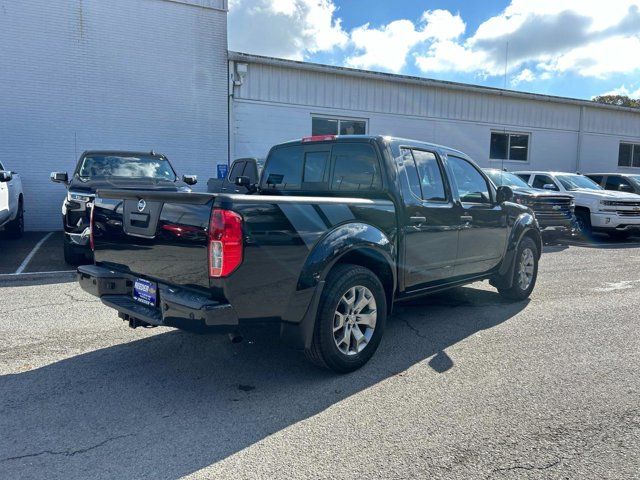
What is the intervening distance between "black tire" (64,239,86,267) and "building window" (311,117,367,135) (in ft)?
28.3

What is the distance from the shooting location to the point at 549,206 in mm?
11578

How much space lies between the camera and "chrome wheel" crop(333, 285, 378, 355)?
3.94m

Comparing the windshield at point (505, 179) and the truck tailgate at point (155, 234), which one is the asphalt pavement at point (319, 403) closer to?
the truck tailgate at point (155, 234)

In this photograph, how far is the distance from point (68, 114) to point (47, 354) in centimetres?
1043

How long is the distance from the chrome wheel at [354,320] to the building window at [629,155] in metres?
22.6

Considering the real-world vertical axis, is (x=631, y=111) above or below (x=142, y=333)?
above

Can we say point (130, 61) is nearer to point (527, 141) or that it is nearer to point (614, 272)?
point (614, 272)

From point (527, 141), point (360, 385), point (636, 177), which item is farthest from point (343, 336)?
point (527, 141)

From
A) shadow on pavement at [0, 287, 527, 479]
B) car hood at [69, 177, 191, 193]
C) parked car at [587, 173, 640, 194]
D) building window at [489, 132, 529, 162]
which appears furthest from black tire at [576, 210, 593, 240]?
car hood at [69, 177, 191, 193]

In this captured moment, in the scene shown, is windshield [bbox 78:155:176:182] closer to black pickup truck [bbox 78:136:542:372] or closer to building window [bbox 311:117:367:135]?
black pickup truck [bbox 78:136:542:372]

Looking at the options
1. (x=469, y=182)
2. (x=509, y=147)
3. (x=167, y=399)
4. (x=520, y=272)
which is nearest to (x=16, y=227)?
(x=167, y=399)

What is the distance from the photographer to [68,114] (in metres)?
12.9

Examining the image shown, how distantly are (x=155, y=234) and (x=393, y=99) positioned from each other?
46.3 feet

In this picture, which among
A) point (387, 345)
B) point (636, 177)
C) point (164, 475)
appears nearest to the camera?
point (164, 475)
